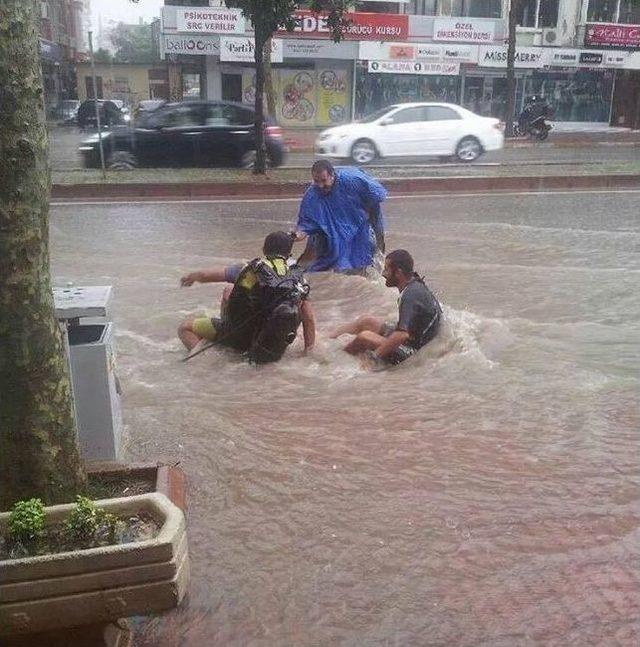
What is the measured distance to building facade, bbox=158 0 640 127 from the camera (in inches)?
1181

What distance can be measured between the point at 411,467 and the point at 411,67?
1171 inches

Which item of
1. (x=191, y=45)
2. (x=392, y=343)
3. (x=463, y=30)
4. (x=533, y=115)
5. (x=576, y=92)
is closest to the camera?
(x=392, y=343)

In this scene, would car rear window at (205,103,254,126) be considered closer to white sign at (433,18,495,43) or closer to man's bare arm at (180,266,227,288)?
man's bare arm at (180,266,227,288)

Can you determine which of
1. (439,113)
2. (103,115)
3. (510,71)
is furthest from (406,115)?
(103,115)

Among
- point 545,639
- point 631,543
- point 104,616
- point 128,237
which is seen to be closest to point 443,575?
point 545,639

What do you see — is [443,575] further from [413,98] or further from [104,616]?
[413,98]

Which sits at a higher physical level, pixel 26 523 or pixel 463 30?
pixel 463 30

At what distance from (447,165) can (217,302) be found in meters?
11.6

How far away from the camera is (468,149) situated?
18.9 metres

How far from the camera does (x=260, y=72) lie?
49.7ft

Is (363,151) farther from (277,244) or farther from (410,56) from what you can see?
(410,56)

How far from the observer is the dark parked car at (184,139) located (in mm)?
15664

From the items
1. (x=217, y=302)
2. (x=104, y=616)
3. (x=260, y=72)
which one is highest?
(x=260, y=72)

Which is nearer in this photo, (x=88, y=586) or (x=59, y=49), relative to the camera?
(x=88, y=586)
